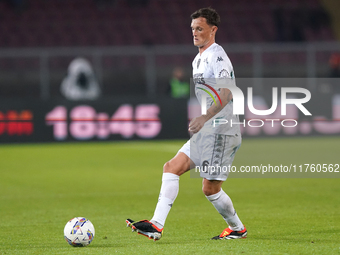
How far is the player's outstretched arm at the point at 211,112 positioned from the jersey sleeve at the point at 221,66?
132 mm

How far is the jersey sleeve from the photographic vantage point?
5.17 metres

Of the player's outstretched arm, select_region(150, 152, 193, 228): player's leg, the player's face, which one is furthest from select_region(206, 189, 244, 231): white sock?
the player's face

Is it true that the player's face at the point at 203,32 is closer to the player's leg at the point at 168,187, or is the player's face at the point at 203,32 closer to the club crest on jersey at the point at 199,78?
the club crest on jersey at the point at 199,78

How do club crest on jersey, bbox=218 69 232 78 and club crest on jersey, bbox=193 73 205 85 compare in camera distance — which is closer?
club crest on jersey, bbox=218 69 232 78

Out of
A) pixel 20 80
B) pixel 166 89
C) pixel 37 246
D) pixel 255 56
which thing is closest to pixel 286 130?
pixel 255 56

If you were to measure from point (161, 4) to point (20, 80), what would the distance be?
8264 millimetres

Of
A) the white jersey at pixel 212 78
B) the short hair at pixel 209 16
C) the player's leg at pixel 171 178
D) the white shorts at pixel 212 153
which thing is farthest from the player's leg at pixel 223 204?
the short hair at pixel 209 16

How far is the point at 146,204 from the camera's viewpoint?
8.19 meters

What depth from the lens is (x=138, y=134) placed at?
17703 millimetres

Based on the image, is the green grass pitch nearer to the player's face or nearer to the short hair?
the player's face

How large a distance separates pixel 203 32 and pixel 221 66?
0.41 meters

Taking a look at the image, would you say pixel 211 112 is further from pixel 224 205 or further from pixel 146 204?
pixel 146 204

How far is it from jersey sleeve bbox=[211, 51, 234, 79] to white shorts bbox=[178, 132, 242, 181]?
0.56 metres

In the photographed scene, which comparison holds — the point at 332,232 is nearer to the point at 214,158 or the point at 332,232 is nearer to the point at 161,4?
the point at 214,158
